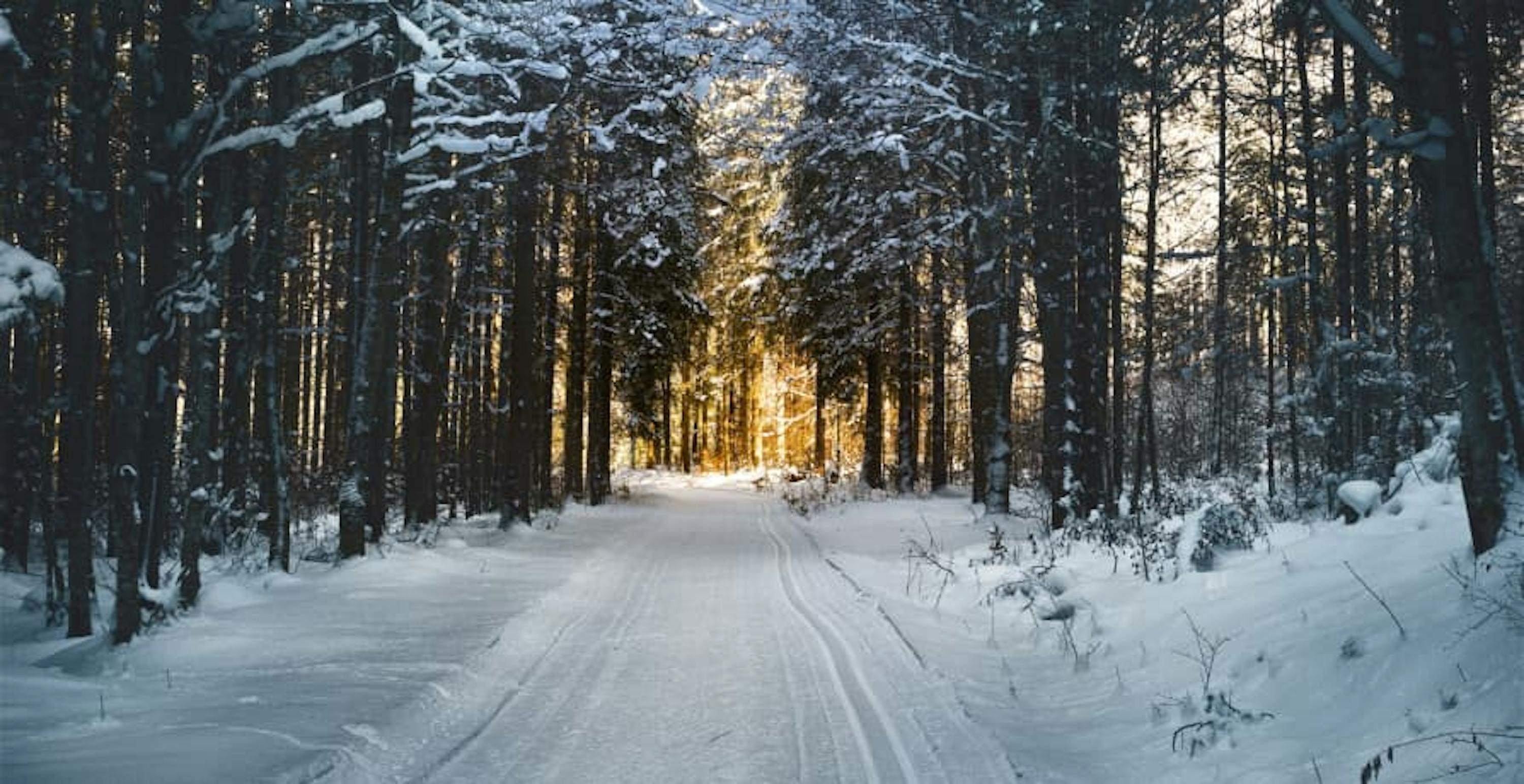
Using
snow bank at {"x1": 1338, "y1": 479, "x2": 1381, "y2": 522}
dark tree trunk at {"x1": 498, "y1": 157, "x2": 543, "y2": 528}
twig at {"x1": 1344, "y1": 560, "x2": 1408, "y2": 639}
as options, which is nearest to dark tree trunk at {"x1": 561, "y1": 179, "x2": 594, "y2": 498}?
dark tree trunk at {"x1": 498, "y1": 157, "x2": 543, "y2": 528}

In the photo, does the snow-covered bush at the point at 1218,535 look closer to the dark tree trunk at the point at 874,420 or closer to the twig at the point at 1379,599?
Answer: the twig at the point at 1379,599

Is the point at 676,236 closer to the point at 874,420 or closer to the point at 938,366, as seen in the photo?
the point at 874,420

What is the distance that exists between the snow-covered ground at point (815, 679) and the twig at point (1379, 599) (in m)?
0.04

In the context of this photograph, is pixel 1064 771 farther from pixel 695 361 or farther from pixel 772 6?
pixel 695 361

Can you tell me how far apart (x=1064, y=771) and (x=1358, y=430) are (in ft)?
38.9

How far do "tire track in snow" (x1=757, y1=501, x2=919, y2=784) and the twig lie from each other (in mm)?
2769

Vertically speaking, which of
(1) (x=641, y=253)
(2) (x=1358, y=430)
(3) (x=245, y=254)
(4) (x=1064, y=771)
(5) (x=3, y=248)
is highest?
(1) (x=641, y=253)

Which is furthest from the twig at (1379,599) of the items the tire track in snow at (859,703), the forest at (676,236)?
the tire track in snow at (859,703)

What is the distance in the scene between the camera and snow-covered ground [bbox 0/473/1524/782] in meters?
4.68

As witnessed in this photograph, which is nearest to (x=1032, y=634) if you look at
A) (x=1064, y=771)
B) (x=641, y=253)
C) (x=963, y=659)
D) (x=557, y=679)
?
(x=963, y=659)

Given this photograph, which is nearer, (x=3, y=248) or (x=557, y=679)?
(x=3, y=248)

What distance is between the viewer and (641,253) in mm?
23797

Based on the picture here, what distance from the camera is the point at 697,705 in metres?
6.13

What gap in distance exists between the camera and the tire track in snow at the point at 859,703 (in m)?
4.96
